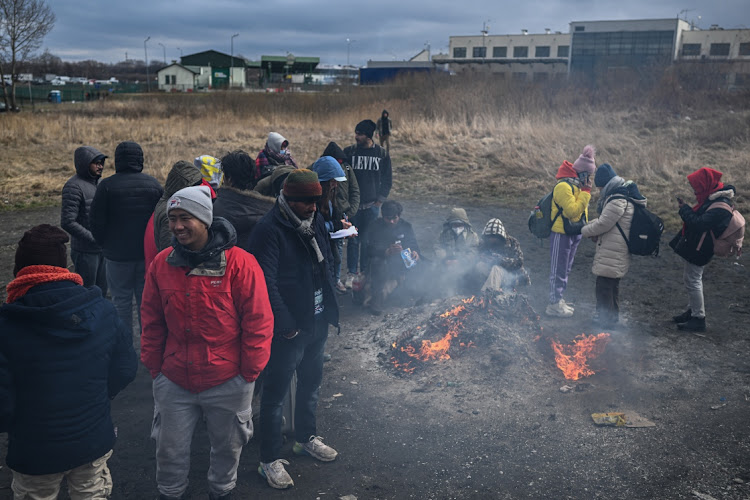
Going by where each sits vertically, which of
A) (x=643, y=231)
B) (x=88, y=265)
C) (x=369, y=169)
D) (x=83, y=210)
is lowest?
(x=88, y=265)

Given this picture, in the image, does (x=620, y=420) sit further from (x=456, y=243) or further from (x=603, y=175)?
(x=456, y=243)

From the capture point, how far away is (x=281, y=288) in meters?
3.83

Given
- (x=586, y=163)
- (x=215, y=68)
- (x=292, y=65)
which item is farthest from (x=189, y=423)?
(x=292, y=65)

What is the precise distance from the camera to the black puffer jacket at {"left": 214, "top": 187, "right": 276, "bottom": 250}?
4395mm

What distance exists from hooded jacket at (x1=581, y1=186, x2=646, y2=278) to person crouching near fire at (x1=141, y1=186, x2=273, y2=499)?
4455 millimetres

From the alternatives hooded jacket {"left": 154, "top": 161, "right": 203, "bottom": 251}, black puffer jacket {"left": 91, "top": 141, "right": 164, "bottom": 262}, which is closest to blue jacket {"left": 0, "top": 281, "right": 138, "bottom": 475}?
hooded jacket {"left": 154, "top": 161, "right": 203, "bottom": 251}

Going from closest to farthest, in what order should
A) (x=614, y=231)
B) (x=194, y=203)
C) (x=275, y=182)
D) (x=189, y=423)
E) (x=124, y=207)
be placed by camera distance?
(x=194, y=203), (x=189, y=423), (x=124, y=207), (x=275, y=182), (x=614, y=231)

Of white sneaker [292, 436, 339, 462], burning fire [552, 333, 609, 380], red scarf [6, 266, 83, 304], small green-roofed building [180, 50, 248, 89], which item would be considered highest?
small green-roofed building [180, 50, 248, 89]

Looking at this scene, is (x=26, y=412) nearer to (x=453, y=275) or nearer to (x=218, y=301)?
(x=218, y=301)

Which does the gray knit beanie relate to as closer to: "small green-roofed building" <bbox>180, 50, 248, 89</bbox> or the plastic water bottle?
the plastic water bottle

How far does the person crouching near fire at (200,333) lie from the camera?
313cm

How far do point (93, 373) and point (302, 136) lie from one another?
19745 millimetres

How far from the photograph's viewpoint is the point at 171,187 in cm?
437

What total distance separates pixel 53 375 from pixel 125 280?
8.45 feet
